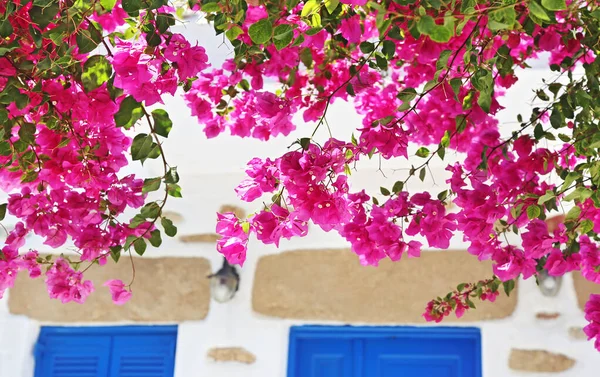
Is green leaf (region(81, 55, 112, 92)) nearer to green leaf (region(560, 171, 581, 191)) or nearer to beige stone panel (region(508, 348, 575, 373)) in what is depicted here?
green leaf (region(560, 171, 581, 191))

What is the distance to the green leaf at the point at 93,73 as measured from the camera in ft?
5.69

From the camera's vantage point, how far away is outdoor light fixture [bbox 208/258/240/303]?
339cm

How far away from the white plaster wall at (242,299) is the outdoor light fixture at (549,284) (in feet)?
0.07

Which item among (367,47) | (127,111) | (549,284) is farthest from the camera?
(549,284)

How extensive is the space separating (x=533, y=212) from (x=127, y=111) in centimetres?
92

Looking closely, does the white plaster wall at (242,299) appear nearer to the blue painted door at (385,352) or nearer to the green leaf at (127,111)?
the blue painted door at (385,352)

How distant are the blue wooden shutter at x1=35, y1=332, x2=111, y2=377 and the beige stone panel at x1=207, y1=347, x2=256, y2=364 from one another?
1.47ft

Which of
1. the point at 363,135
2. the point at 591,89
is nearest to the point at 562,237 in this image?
the point at 591,89

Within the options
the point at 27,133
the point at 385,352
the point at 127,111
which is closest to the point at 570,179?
the point at 127,111

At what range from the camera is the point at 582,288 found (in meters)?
3.15

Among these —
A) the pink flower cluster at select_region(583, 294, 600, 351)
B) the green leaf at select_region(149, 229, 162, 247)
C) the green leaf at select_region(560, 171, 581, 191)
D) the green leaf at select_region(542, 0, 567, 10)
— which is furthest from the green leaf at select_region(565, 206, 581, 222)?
the green leaf at select_region(149, 229, 162, 247)

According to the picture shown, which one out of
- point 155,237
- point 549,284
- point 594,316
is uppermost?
point 549,284

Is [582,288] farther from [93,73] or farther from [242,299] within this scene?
[93,73]

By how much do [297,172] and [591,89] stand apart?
0.75m
